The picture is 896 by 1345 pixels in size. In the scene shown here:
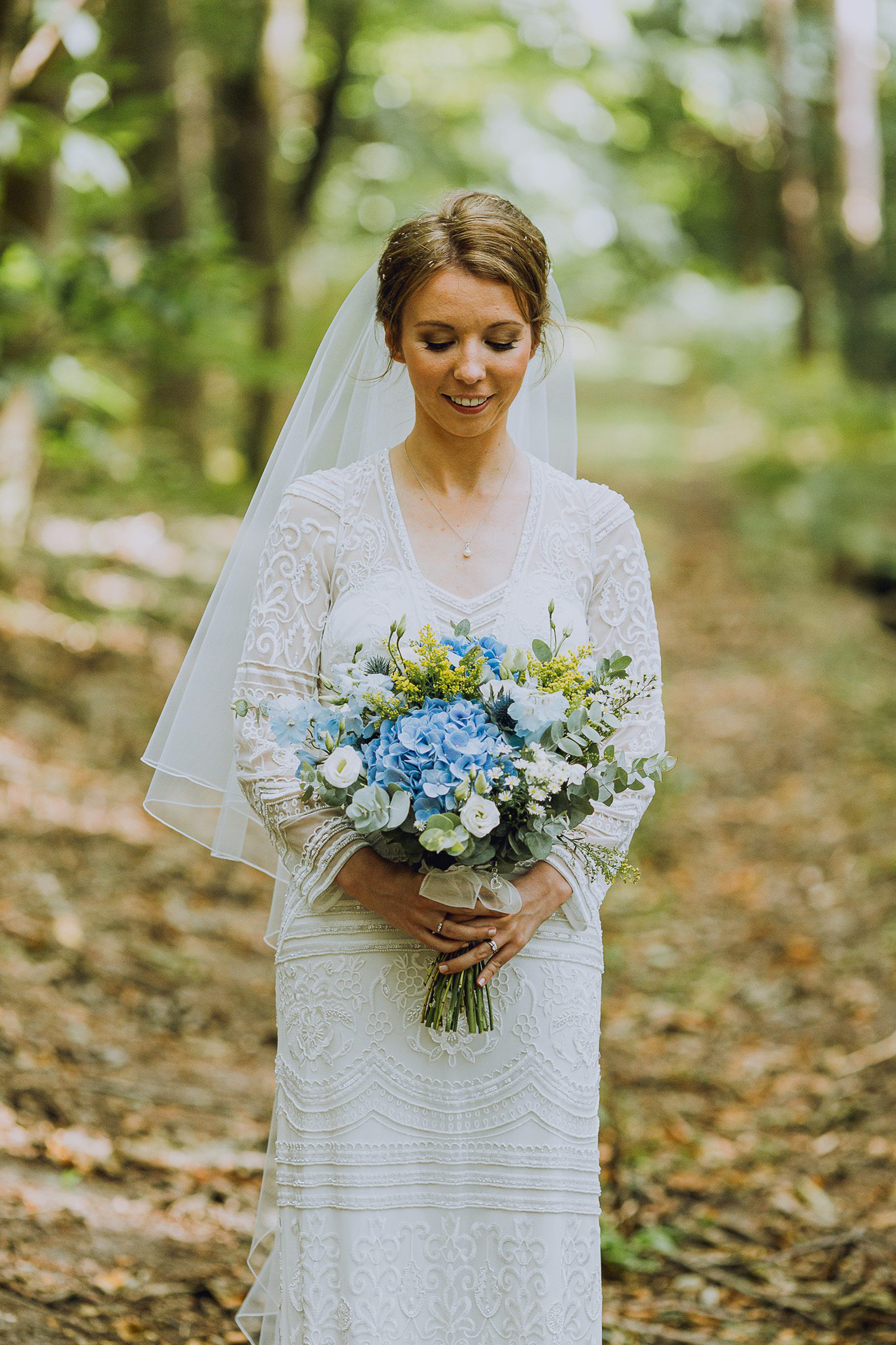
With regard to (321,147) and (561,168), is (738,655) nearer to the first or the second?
(561,168)

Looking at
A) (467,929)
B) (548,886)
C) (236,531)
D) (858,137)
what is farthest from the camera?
(858,137)

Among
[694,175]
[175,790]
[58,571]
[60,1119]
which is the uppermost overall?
[694,175]

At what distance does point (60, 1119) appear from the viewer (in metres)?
4.57

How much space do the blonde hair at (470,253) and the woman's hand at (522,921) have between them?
1100 mm

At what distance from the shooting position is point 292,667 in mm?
2740

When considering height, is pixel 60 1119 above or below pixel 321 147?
below

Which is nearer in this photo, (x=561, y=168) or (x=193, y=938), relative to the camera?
(x=193, y=938)

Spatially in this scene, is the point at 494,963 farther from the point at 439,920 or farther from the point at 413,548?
the point at 413,548

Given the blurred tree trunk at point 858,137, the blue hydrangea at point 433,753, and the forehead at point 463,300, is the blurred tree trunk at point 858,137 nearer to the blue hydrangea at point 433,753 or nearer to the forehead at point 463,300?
the forehead at point 463,300

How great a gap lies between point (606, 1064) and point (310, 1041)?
327cm

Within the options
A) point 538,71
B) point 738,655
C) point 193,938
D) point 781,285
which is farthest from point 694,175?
point 193,938

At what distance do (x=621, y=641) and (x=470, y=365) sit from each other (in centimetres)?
66

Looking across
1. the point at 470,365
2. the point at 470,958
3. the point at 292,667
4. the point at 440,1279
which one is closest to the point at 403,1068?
the point at 470,958

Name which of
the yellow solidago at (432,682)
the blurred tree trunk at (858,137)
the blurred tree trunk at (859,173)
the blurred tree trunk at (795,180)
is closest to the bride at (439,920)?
the yellow solidago at (432,682)
